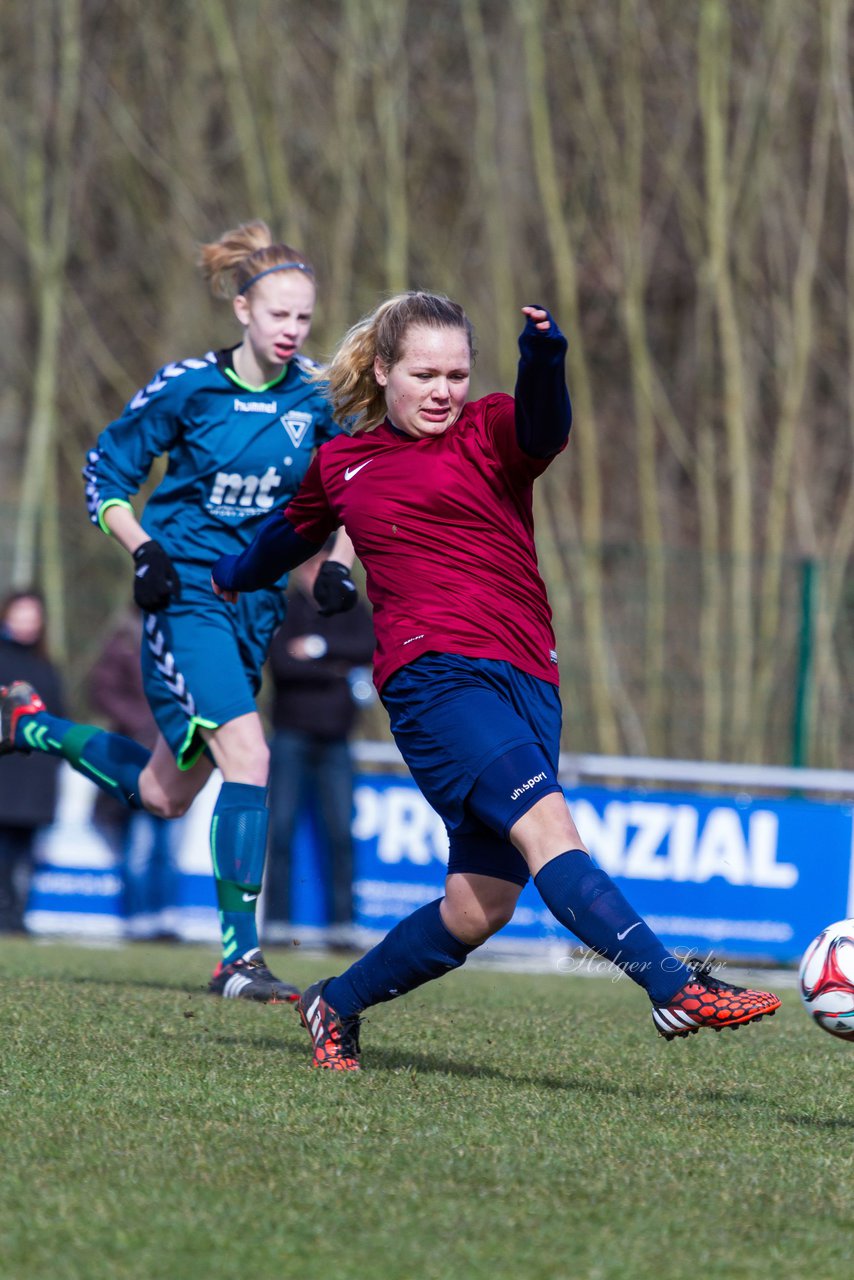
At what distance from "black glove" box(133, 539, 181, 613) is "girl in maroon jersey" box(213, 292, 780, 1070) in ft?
4.42

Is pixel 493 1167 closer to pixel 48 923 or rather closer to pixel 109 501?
pixel 109 501

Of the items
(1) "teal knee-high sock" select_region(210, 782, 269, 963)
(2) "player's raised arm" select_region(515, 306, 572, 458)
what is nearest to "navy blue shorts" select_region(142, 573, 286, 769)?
(1) "teal knee-high sock" select_region(210, 782, 269, 963)

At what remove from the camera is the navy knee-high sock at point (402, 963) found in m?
4.36

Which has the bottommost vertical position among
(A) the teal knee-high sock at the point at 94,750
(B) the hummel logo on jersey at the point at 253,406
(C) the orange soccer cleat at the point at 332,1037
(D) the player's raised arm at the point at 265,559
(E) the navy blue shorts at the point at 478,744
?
(C) the orange soccer cleat at the point at 332,1037

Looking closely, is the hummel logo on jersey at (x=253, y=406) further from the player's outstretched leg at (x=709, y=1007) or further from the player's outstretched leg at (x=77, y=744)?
the player's outstretched leg at (x=709, y=1007)

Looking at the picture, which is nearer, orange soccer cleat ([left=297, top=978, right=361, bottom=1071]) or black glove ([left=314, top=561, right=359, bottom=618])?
orange soccer cleat ([left=297, top=978, right=361, bottom=1071])

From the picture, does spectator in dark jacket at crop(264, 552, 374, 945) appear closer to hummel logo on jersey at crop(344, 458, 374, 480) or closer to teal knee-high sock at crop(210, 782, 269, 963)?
teal knee-high sock at crop(210, 782, 269, 963)

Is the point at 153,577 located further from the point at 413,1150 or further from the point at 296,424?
the point at 413,1150

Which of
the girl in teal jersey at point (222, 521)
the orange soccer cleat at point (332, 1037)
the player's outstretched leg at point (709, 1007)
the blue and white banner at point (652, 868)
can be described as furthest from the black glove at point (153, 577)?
the blue and white banner at point (652, 868)

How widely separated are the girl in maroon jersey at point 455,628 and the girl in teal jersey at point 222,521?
139 centimetres

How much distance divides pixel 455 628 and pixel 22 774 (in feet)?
23.1

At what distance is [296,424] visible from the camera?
6.11 meters

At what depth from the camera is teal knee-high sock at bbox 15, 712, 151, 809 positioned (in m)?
6.27

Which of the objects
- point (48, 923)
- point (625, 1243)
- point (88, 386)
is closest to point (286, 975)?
point (48, 923)
